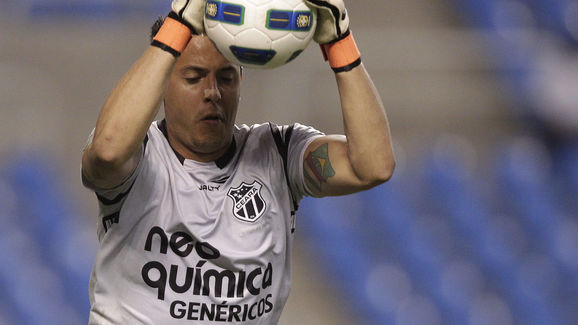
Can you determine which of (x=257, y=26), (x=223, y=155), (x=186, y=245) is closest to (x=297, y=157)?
(x=223, y=155)

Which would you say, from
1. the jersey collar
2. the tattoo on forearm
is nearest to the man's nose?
the jersey collar

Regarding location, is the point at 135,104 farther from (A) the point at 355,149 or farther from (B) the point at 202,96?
(A) the point at 355,149

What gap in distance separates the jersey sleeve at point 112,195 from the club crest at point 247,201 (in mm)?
318

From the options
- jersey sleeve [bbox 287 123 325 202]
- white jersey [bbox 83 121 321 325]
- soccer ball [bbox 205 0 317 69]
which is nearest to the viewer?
soccer ball [bbox 205 0 317 69]

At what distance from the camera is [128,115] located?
6.77 ft

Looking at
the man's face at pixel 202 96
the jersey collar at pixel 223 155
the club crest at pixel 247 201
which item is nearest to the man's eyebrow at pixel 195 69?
the man's face at pixel 202 96

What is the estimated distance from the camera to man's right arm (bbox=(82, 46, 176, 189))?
81.1 inches

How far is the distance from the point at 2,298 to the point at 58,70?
2.35 metres

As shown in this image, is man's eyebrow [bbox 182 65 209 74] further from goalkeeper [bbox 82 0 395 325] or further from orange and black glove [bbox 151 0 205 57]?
orange and black glove [bbox 151 0 205 57]

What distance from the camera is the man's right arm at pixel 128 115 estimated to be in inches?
81.1

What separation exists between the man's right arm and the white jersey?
0.14m

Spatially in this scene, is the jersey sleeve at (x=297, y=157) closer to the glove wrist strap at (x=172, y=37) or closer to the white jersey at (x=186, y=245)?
the white jersey at (x=186, y=245)

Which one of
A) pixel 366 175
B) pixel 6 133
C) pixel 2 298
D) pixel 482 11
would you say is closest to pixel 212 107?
pixel 366 175

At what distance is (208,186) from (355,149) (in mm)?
465
